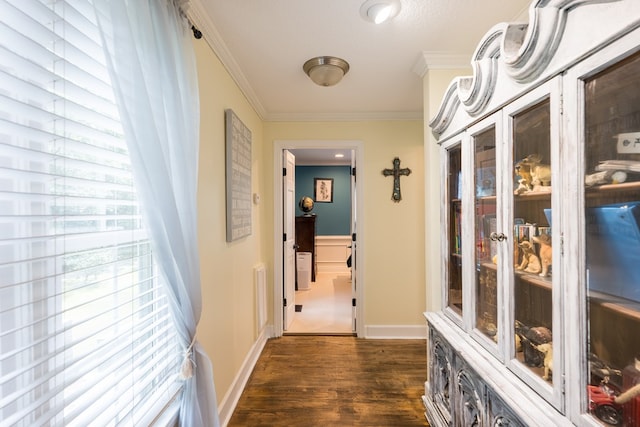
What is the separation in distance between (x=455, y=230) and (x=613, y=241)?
97cm

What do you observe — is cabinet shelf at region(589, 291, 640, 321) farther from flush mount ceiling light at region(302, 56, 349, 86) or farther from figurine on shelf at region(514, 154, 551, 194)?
flush mount ceiling light at region(302, 56, 349, 86)

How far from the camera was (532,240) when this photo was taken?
114 cm

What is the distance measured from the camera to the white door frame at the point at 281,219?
3.24 meters

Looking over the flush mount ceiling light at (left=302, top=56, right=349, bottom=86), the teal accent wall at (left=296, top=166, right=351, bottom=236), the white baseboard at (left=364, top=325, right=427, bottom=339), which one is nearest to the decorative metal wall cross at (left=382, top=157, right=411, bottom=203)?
the flush mount ceiling light at (left=302, top=56, right=349, bottom=86)

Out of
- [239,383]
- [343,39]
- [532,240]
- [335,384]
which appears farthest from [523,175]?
[239,383]

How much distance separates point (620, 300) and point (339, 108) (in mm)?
2697

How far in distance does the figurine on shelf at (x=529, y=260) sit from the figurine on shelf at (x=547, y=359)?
27cm

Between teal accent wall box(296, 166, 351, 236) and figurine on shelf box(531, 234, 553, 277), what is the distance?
5437mm

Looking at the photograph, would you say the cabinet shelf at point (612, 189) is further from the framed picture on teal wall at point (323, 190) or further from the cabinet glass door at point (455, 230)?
the framed picture on teal wall at point (323, 190)

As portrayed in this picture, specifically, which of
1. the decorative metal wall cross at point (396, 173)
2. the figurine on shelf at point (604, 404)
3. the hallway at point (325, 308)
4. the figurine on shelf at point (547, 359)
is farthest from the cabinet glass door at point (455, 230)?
the hallway at point (325, 308)

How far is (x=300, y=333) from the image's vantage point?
3324 millimetres

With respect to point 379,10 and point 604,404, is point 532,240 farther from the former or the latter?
point 379,10

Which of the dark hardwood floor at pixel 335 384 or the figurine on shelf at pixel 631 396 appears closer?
the figurine on shelf at pixel 631 396

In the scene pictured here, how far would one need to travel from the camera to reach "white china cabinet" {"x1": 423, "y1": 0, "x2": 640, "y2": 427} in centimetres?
81
